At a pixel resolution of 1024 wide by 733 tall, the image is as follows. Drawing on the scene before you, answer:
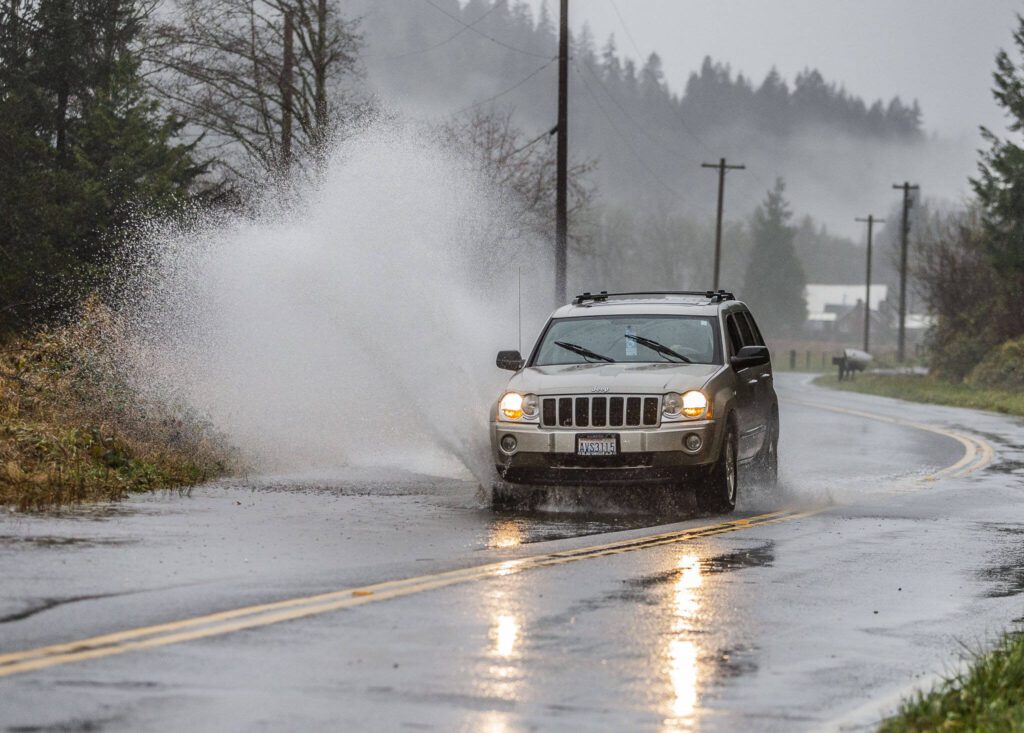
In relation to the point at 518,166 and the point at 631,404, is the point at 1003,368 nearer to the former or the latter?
the point at 518,166

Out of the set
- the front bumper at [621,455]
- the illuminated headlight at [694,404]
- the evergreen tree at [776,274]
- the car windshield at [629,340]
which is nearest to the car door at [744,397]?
the car windshield at [629,340]

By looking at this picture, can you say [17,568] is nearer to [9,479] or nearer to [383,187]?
[9,479]

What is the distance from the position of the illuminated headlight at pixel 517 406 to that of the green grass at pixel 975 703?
22.6 ft

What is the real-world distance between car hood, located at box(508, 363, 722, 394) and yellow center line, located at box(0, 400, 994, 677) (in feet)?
4.39

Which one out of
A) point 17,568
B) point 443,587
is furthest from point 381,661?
point 17,568

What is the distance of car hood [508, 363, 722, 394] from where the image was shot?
1391 centimetres

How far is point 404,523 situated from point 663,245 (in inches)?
7428

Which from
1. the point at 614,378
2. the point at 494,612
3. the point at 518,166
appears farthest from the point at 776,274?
the point at 494,612

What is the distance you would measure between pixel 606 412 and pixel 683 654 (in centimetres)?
638

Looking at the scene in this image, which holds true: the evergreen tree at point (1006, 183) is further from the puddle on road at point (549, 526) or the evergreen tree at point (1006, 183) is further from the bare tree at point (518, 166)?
the puddle on road at point (549, 526)

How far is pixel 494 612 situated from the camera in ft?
27.9

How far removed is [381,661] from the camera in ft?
23.4

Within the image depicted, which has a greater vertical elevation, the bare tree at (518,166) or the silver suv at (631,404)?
the bare tree at (518,166)

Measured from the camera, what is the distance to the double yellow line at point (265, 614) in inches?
276
